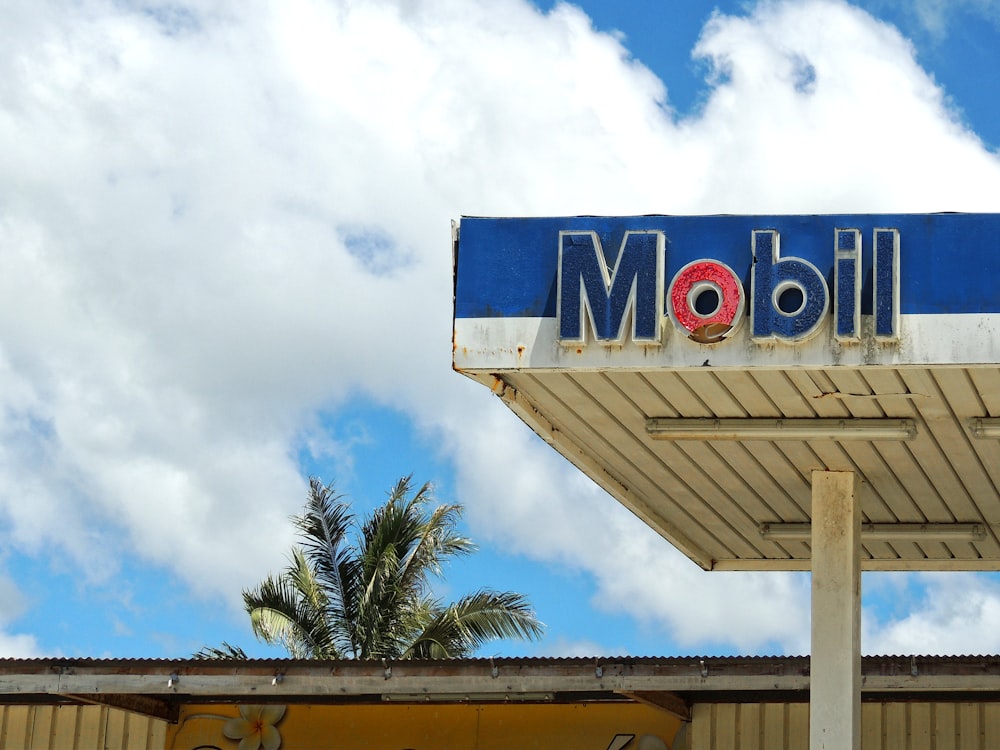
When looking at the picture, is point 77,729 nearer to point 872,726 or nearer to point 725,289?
point 872,726

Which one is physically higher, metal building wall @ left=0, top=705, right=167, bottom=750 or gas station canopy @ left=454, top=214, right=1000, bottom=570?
gas station canopy @ left=454, top=214, right=1000, bottom=570

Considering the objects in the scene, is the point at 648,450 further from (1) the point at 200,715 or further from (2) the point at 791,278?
(1) the point at 200,715

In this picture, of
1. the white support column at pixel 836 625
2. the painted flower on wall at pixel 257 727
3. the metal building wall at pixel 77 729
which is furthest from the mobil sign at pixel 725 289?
the metal building wall at pixel 77 729

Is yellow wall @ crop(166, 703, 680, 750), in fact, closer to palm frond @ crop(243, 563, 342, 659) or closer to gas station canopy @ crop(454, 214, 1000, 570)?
gas station canopy @ crop(454, 214, 1000, 570)

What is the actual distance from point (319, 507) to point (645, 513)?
20.0 meters

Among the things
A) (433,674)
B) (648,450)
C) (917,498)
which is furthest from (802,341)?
(433,674)

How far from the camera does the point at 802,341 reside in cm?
1144

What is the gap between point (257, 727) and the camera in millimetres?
16656

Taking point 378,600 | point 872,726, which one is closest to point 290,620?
point 378,600

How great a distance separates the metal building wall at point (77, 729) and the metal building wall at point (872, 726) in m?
5.22

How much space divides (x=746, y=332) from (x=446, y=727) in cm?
629

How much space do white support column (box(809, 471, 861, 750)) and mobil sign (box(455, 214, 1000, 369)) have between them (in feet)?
8.50

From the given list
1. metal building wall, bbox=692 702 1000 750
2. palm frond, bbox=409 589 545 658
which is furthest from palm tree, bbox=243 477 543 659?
metal building wall, bbox=692 702 1000 750

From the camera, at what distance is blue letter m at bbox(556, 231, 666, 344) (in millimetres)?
11703
